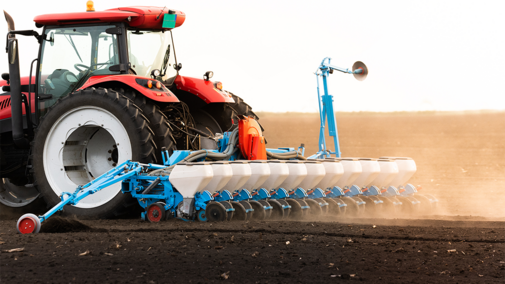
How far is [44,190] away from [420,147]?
14.5m

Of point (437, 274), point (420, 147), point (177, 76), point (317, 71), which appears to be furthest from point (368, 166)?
point (420, 147)

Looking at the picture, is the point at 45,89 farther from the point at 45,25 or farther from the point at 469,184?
the point at 469,184

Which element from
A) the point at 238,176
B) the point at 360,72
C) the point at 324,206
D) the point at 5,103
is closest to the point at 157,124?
the point at 238,176

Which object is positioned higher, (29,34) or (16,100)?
(29,34)

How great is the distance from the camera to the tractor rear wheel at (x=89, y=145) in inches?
244

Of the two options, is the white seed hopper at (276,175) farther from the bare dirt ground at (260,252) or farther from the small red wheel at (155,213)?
the small red wheel at (155,213)

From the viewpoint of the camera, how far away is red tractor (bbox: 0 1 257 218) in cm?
631

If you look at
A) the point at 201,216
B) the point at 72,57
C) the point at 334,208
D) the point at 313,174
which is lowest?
the point at 334,208

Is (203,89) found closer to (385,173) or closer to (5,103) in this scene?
(385,173)

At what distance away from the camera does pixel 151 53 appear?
7328mm

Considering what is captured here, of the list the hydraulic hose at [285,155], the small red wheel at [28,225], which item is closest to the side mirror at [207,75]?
the hydraulic hose at [285,155]

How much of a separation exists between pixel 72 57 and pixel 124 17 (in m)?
0.89

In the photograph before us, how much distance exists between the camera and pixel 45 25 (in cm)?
718

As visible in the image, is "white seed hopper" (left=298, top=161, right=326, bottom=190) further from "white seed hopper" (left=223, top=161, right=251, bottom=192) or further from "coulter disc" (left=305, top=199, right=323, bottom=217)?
"white seed hopper" (left=223, top=161, right=251, bottom=192)
